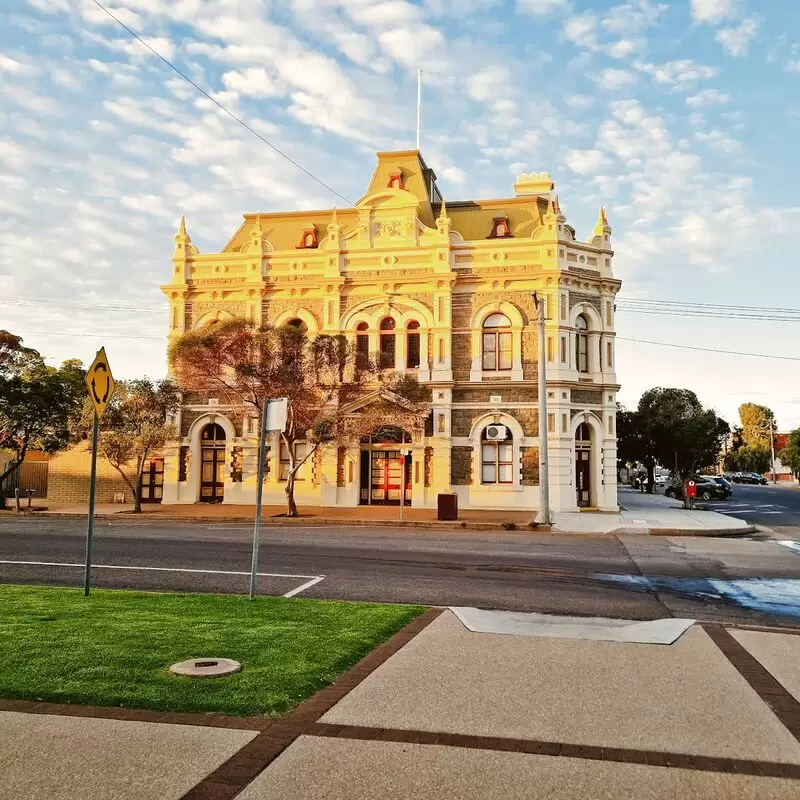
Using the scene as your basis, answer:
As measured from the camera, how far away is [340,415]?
91.8 ft

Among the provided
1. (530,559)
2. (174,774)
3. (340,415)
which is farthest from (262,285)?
(174,774)

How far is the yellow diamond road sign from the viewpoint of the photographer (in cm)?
951

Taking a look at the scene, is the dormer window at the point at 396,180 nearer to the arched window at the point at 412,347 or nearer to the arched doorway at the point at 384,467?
the arched window at the point at 412,347

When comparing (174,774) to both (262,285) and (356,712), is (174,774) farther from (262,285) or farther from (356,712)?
(262,285)

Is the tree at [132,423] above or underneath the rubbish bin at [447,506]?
above

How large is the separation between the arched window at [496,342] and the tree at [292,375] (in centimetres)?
394

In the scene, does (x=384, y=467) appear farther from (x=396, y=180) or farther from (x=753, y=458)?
(x=753, y=458)

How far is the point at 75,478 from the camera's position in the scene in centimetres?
3500

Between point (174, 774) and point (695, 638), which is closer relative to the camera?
point (174, 774)

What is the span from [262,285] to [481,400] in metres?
11.1

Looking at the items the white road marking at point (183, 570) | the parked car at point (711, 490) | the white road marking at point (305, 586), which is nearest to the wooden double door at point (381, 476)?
the white road marking at point (183, 570)

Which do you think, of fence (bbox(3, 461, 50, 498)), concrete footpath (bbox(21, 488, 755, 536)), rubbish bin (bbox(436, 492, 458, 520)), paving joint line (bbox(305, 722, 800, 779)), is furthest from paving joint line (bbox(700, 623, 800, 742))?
fence (bbox(3, 461, 50, 498))

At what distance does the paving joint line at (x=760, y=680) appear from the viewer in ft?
17.8

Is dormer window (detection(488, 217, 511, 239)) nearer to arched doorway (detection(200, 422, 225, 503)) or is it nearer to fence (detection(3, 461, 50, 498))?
arched doorway (detection(200, 422, 225, 503))
